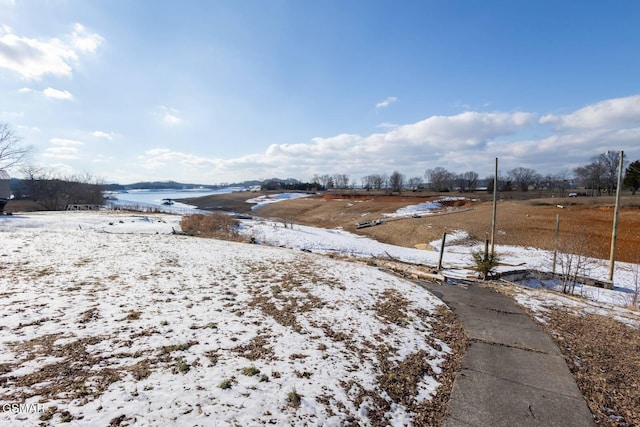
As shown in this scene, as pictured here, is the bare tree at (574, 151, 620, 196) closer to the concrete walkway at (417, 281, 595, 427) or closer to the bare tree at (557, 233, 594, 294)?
the bare tree at (557, 233, 594, 294)

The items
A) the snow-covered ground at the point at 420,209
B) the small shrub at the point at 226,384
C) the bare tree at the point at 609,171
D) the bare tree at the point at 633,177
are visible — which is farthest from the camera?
the bare tree at the point at 609,171

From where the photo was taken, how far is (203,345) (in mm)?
5102

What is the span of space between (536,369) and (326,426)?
4.46 meters

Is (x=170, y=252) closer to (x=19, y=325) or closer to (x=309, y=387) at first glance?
(x=19, y=325)

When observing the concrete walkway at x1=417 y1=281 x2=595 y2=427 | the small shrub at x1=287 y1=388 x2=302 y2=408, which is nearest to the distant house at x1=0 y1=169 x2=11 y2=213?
the small shrub at x1=287 y1=388 x2=302 y2=408

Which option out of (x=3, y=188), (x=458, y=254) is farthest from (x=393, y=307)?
(x=3, y=188)

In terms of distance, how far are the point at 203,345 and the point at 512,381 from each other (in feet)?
17.8

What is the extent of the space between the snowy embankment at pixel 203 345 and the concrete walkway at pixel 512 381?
1.87ft

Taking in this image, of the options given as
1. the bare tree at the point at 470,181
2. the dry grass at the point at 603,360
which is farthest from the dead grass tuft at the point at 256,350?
the bare tree at the point at 470,181

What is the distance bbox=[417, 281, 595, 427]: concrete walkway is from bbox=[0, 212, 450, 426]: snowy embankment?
57cm

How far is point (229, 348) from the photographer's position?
5.08 m

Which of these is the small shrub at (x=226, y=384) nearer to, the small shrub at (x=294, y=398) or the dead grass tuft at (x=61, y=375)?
the small shrub at (x=294, y=398)

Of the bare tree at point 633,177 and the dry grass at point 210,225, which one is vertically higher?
the bare tree at point 633,177

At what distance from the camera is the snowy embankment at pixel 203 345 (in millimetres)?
3635
